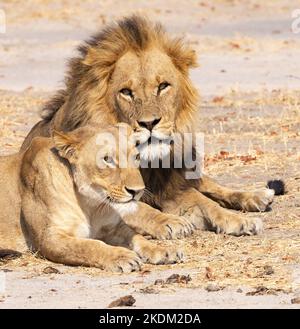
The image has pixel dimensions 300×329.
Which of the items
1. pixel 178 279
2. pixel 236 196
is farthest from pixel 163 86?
pixel 178 279

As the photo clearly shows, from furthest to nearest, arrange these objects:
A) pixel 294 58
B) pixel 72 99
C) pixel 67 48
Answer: pixel 67 48, pixel 294 58, pixel 72 99

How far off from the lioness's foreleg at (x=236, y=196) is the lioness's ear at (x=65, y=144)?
1770 millimetres

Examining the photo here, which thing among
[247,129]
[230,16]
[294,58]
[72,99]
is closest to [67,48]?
[294,58]

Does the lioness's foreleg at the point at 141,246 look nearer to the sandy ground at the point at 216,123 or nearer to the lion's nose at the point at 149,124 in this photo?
the sandy ground at the point at 216,123

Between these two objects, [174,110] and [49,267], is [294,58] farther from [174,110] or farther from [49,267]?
[49,267]

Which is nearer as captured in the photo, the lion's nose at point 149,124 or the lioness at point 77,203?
the lioness at point 77,203

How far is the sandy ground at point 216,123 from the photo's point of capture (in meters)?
5.90

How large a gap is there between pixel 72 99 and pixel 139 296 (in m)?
2.30

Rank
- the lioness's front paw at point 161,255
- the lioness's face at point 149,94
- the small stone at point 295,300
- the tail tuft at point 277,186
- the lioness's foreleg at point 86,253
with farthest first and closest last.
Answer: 1. the tail tuft at point 277,186
2. the lioness's face at point 149,94
3. the lioness's front paw at point 161,255
4. the lioness's foreleg at point 86,253
5. the small stone at point 295,300

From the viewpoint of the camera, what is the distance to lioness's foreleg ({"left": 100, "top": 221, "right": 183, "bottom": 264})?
6473 millimetres

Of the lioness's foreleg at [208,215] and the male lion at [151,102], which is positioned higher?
the male lion at [151,102]

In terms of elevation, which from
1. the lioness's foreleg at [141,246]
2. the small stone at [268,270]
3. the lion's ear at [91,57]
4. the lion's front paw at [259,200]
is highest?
the lion's ear at [91,57]

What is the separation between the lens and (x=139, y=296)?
5.78 meters

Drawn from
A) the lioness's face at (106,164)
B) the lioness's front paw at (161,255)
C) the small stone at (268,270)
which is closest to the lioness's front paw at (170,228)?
the lioness's front paw at (161,255)
